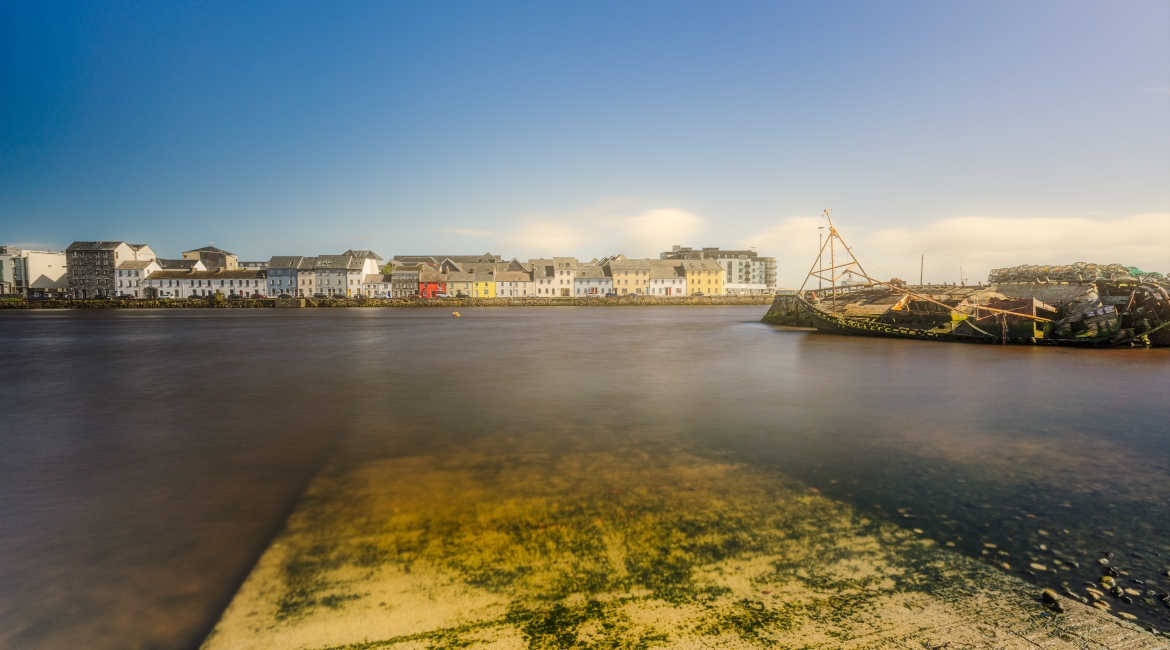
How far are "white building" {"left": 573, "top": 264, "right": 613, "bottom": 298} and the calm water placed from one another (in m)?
87.2

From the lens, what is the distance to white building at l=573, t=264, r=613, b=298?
108719 millimetres

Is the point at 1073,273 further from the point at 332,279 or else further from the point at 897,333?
the point at 332,279

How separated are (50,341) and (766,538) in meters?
41.0

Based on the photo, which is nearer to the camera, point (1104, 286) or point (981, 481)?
point (981, 481)

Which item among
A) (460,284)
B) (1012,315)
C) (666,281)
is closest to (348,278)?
(460,284)

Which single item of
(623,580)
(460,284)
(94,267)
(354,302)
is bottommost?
(623,580)

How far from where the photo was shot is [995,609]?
3.69 metres

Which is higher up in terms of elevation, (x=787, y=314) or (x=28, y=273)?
(x=28, y=273)

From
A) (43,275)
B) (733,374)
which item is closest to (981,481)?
(733,374)

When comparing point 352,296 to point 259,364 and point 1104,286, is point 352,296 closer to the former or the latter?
point 259,364

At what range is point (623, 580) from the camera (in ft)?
13.7

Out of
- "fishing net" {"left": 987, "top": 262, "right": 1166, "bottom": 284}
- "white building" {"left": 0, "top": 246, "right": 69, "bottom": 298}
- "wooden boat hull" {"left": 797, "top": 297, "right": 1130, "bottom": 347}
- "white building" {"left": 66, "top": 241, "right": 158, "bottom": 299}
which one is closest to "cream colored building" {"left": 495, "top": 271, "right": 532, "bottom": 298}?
"white building" {"left": 66, "top": 241, "right": 158, "bottom": 299}

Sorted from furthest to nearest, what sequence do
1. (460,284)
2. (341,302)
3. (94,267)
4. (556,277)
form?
(556,277), (460,284), (94,267), (341,302)

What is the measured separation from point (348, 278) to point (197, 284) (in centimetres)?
2743
